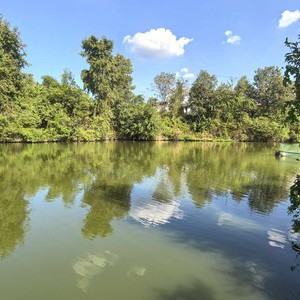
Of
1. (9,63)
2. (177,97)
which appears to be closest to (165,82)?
(177,97)

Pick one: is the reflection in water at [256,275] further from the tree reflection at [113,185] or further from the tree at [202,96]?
the tree at [202,96]

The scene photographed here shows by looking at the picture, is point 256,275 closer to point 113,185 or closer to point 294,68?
point 294,68

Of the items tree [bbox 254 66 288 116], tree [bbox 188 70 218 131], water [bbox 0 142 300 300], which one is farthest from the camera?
tree [bbox 254 66 288 116]

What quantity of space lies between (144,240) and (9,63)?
117ft

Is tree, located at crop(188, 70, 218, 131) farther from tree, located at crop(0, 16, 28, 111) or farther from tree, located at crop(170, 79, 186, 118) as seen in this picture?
tree, located at crop(0, 16, 28, 111)

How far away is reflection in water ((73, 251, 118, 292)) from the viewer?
600 centimetres

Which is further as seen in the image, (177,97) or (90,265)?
(177,97)

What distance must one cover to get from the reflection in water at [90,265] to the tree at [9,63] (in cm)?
3406

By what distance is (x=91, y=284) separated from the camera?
5891mm

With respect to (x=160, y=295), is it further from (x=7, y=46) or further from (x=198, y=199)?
(x=7, y=46)

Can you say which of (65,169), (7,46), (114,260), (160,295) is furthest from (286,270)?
(7,46)

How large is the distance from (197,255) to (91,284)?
104 inches

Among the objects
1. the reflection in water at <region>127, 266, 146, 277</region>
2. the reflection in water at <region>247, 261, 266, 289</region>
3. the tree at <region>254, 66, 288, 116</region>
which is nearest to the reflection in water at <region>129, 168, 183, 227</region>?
the reflection in water at <region>127, 266, 146, 277</region>

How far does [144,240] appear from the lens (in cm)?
817
